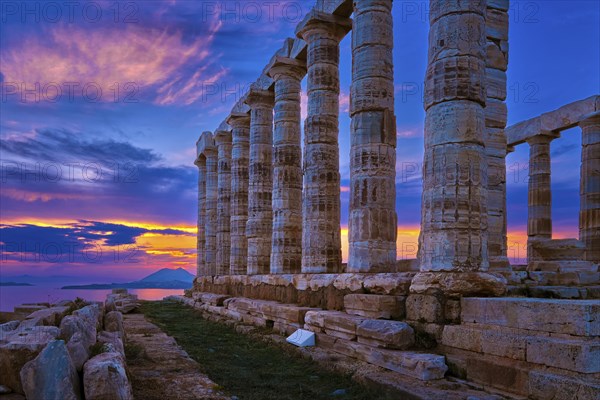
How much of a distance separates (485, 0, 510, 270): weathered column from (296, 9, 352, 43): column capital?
4.43 m

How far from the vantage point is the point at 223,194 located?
2845cm

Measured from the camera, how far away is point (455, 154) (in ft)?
33.0

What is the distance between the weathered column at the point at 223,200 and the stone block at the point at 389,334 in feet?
59.0

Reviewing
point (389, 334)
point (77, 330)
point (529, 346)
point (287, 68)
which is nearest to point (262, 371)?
point (389, 334)

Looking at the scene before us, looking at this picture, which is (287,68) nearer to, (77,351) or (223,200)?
(223,200)

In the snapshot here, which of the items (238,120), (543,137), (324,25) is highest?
(324,25)

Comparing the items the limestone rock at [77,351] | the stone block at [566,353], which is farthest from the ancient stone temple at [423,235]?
the limestone rock at [77,351]

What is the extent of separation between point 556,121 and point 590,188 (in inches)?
140

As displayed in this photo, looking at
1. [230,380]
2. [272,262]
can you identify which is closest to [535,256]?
[272,262]

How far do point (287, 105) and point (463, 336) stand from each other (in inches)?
494

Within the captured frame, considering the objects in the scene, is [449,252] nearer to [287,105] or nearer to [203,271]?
[287,105]

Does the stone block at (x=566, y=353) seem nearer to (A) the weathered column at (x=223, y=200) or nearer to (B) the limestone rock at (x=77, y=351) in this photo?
(B) the limestone rock at (x=77, y=351)

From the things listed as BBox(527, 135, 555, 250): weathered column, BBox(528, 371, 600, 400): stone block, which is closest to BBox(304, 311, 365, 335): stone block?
BBox(528, 371, 600, 400): stone block

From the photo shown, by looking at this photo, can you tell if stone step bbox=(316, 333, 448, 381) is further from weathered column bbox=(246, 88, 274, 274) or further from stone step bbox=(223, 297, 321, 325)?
weathered column bbox=(246, 88, 274, 274)
